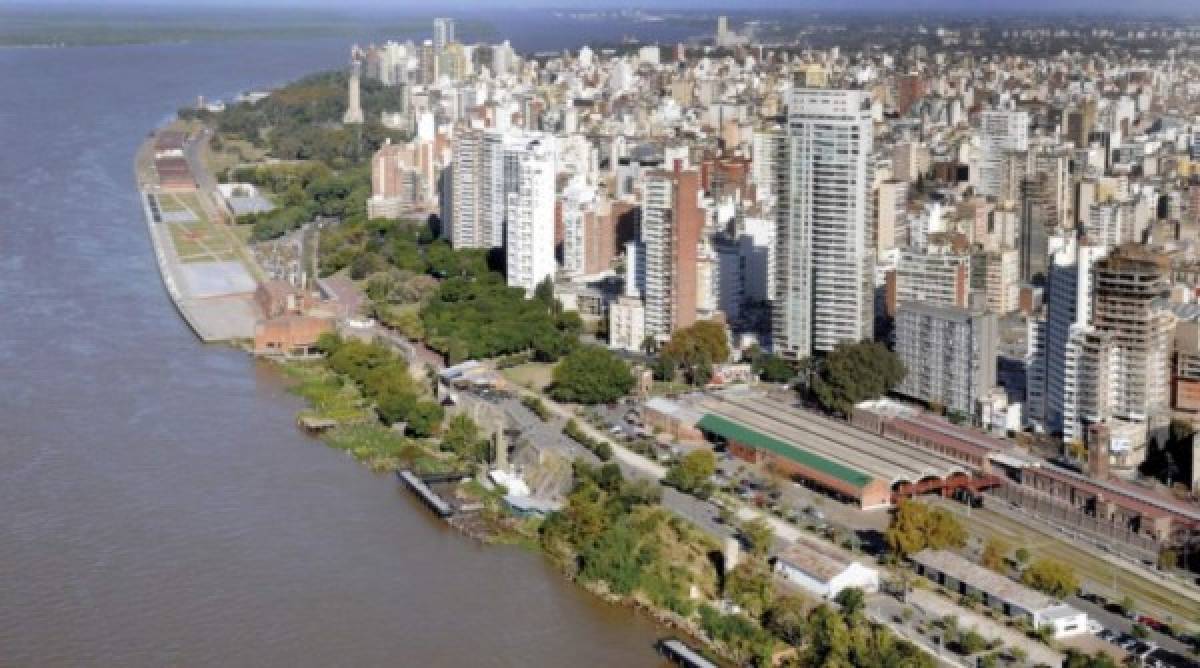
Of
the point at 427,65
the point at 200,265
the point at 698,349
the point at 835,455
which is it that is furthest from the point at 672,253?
the point at 427,65

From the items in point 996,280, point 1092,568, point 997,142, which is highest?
point 997,142

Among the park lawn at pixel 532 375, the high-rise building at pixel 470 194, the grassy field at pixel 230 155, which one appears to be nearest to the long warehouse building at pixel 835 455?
the park lawn at pixel 532 375

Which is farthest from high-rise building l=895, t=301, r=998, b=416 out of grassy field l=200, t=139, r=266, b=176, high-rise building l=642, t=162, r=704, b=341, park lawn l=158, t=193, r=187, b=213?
grassy field l=200, t=139, r=266, b=176

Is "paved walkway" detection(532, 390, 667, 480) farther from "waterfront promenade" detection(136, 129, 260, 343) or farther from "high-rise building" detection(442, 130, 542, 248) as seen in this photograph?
"high-rise building" detection(442, 130, 542, 248)

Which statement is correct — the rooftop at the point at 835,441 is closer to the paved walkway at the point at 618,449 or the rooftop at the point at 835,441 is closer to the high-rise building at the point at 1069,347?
the paved walkway at the point at 618,449

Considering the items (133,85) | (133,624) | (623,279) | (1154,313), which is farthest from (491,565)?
(133,85)

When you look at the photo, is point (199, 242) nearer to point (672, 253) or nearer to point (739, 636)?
point (672, 253)
